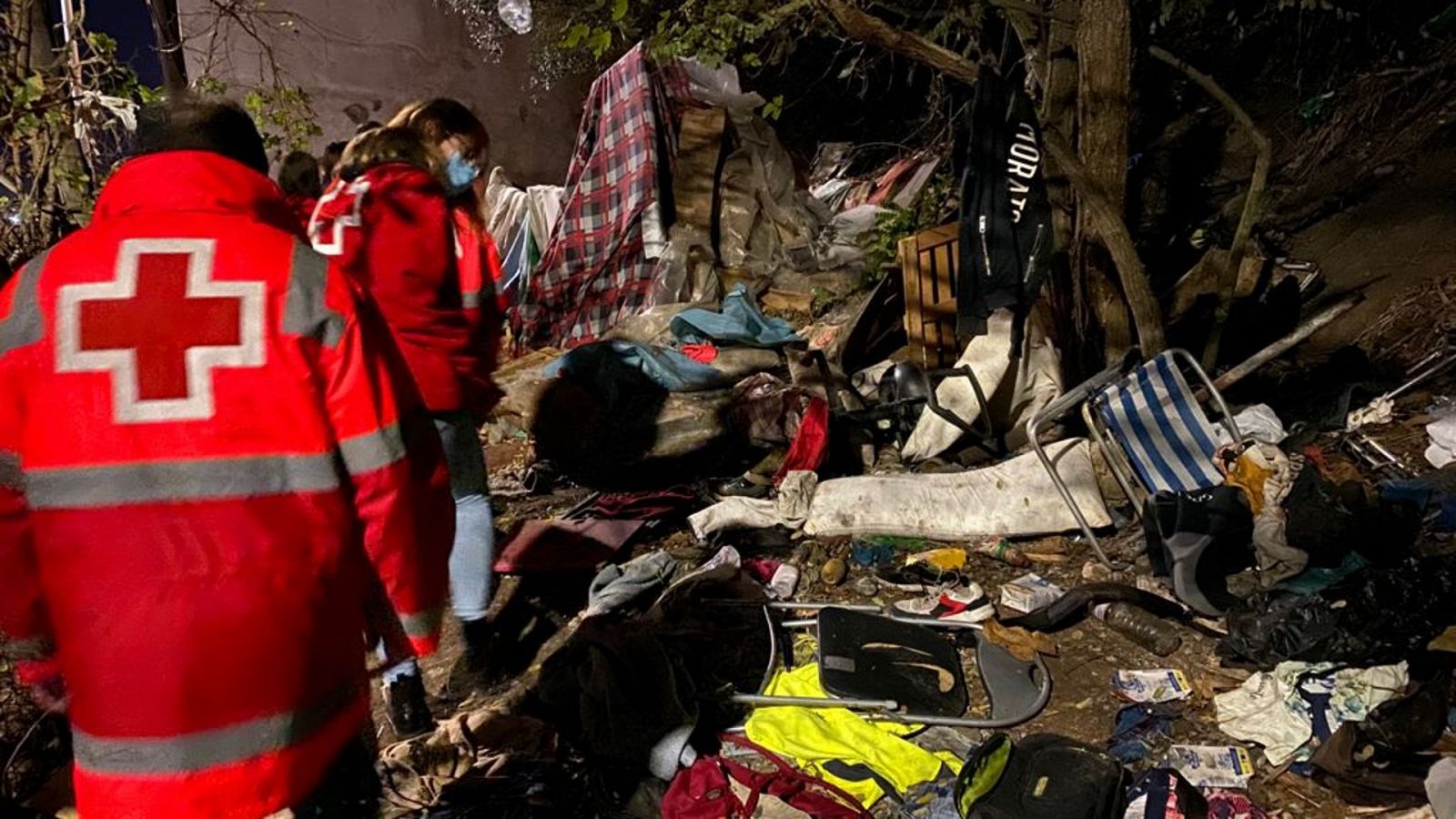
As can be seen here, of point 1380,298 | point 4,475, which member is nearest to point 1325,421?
point 1380,298

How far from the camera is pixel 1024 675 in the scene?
3.35 meters

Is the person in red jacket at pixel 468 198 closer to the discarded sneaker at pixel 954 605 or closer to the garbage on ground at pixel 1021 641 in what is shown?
the discarded sneaker at pixel 954 605

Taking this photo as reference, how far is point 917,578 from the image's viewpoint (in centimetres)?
412

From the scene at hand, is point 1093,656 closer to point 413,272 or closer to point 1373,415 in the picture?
point 1373,415

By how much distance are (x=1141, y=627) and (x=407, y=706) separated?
2804mm

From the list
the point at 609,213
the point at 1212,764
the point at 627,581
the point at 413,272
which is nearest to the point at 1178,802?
the point at 1212,764

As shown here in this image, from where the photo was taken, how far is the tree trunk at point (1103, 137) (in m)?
4.37

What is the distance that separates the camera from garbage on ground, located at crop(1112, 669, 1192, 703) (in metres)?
3.21

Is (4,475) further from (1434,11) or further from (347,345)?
(1434,11)

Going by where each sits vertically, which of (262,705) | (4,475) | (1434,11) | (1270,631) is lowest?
(1270,631)

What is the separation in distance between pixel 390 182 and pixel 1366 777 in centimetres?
338

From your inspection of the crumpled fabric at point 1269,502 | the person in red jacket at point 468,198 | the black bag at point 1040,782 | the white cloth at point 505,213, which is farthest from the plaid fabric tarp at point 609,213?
the black bag at point 1040,782

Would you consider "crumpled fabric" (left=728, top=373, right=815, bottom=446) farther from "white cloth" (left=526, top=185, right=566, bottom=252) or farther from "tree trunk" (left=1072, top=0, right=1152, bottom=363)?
"white cloth" (left=526, top=185, right=566, bottom=252)

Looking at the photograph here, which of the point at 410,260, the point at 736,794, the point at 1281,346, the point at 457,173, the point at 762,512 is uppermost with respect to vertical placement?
the point at 457,173
